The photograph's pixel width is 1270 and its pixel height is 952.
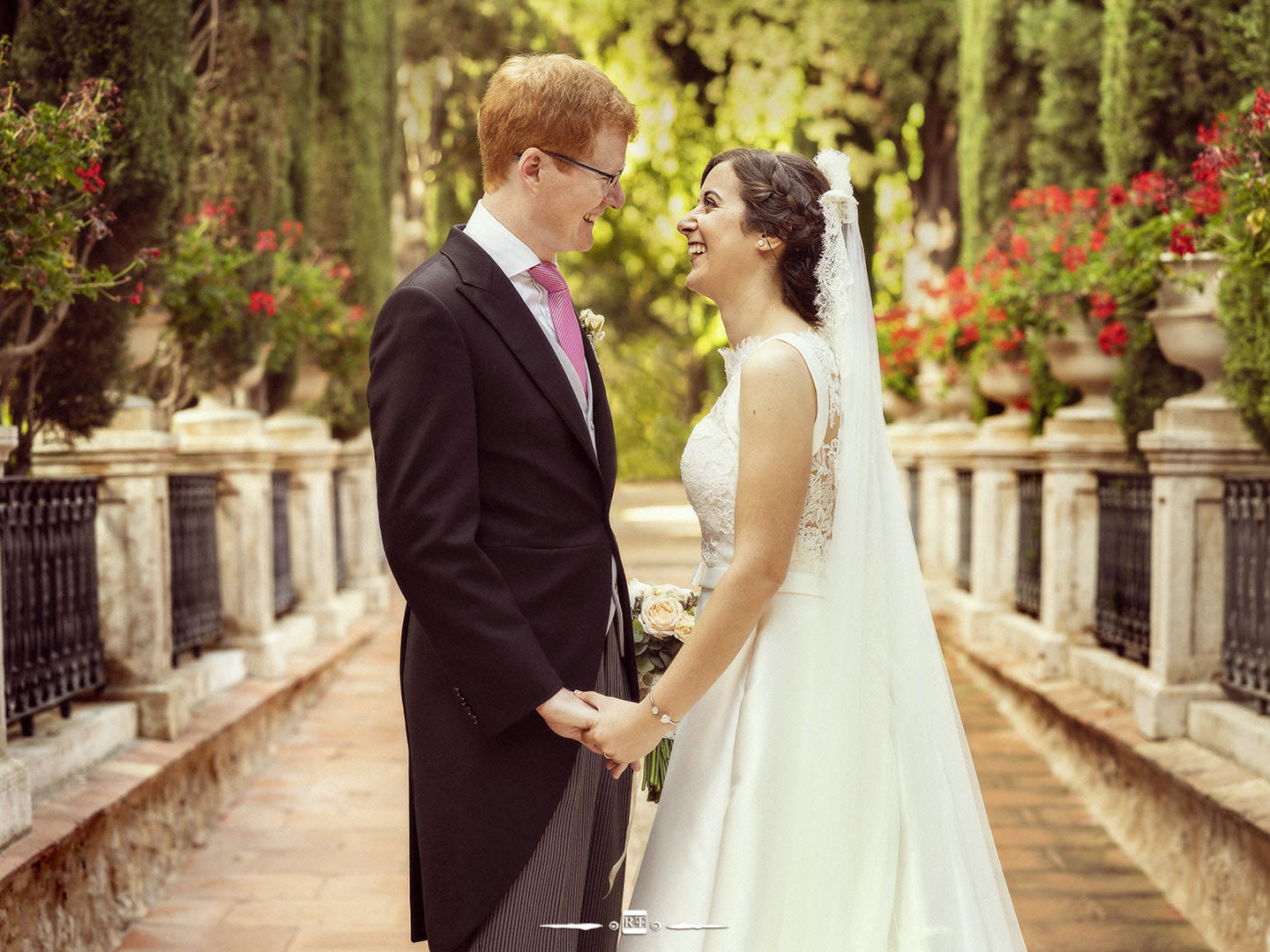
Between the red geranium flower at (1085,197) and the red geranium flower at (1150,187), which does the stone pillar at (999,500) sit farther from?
the red geranium flower at (1150,187)

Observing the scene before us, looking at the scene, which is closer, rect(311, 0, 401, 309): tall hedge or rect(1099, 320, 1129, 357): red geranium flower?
rect(1099, 320, 1129, 357): red geranium flower

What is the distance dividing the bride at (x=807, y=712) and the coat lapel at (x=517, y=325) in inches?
15.1

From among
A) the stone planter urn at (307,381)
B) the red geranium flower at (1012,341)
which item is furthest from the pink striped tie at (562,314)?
the stone planter urn at (307,381)

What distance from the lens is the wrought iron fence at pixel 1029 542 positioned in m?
9.60

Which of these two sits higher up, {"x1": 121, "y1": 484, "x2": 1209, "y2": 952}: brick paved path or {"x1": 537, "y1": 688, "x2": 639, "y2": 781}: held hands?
{"x1": 537, "y1": 688, "x2": 639, "y2": 781}: held hands

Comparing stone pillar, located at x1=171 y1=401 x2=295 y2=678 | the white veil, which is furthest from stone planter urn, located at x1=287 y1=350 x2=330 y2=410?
the white veil

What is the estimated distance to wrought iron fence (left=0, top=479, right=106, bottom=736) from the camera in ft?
15.8

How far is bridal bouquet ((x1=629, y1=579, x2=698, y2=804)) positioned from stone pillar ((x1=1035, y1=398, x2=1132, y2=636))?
5.74 metres

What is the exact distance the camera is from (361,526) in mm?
13375

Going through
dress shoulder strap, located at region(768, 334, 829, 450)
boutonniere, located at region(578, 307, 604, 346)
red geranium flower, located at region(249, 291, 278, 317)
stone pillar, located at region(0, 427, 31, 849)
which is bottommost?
stone pillar, located at region(0, 427, 31, 849)

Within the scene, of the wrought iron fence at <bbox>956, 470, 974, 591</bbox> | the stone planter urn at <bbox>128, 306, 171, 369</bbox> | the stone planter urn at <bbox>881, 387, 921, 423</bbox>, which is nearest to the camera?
the stone planter urn at <bbox>128, 306, 171, 369</bbox>

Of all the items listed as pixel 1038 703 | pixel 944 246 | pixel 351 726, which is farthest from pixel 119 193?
pixel 944 246

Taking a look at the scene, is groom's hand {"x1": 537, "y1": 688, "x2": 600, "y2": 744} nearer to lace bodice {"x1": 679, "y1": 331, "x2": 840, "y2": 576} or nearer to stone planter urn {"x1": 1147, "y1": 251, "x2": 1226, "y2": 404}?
lace bodice {"x1": 679, "y1": 331, "x2": 840, "y2": 576}

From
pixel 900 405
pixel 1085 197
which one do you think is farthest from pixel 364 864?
pixel 900 405
